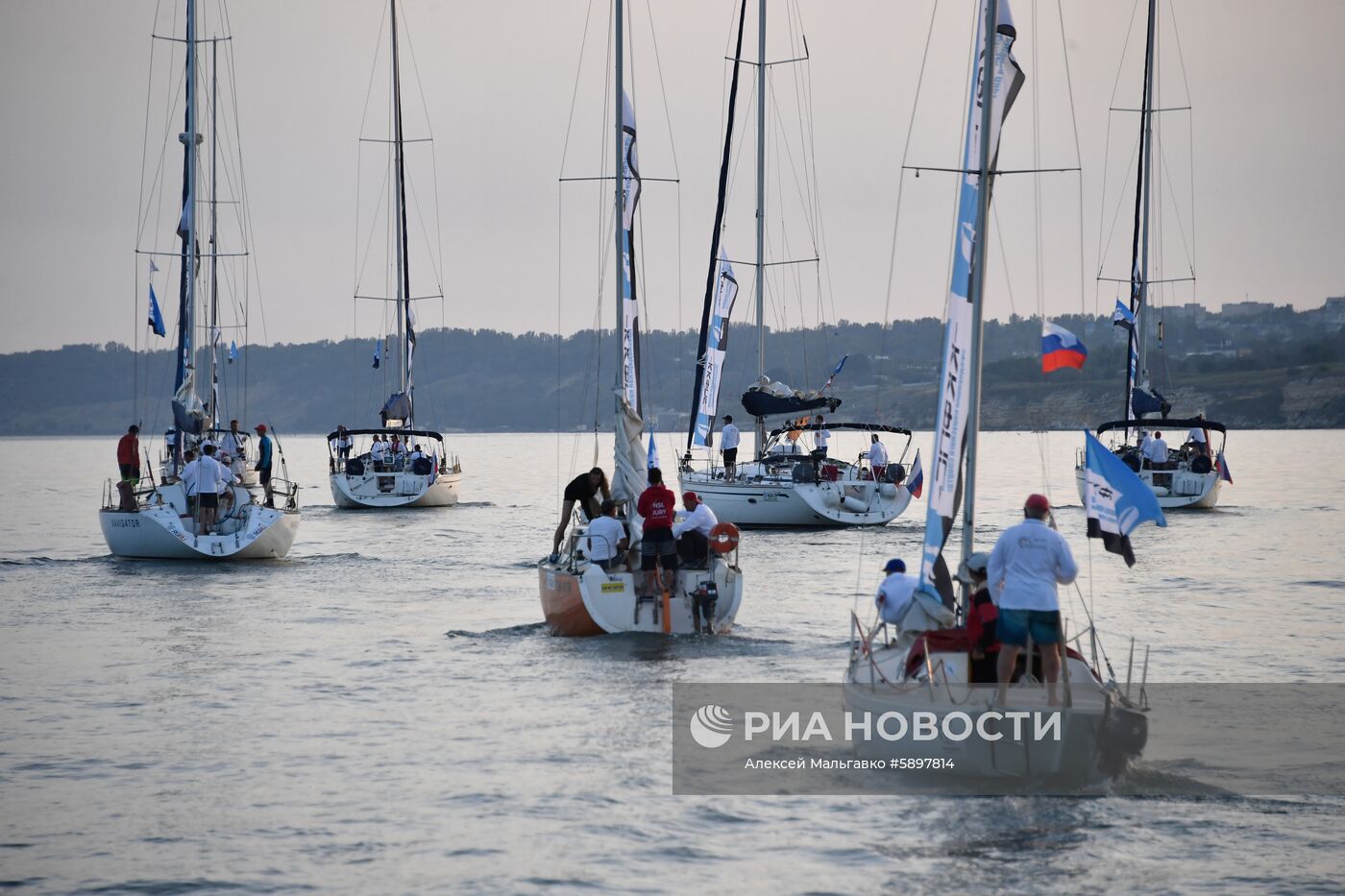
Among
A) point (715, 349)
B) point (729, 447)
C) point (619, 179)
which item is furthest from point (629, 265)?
point (729, 447)

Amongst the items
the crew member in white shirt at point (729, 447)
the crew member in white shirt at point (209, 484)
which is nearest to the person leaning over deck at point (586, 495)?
the crew member in white shirt at point (209, 484)

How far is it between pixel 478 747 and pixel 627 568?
4.93 meters

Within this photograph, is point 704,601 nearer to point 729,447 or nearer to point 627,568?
point 627,568

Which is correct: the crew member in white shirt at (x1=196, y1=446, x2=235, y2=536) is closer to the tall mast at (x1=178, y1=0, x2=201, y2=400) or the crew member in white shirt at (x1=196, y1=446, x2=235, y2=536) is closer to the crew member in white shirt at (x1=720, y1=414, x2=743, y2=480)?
the tall mast at (x1=178, y1=0, x2=201, y2=400)

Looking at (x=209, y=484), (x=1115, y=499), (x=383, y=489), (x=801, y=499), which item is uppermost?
(x=1115, y=499)

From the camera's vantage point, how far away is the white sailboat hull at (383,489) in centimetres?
4519

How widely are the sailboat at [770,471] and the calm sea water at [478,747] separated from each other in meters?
5.81

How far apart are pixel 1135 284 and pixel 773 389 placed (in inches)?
605

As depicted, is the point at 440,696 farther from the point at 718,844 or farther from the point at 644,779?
the point at 718,844

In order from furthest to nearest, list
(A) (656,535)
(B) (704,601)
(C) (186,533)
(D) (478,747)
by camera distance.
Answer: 1. (C) (186,533)
2. (B) (704,601)
3. (A) (656,535)
4. (D) (478,747)

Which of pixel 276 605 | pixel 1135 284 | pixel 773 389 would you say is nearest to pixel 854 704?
pixel 276 605

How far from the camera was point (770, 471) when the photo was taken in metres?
37.2

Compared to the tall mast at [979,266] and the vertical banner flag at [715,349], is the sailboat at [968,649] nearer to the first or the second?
the tall mast at [979,266]

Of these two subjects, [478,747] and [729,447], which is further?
[729,447]
